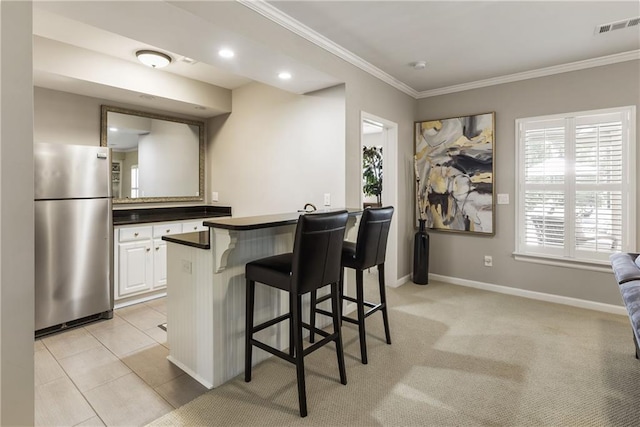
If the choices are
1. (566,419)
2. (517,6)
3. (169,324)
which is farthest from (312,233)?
(517,6)

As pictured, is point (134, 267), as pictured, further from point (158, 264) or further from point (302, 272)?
point (302, 272)

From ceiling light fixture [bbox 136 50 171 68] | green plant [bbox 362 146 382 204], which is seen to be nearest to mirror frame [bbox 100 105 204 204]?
ceiling light fixture [bbox 136 50 171 68]

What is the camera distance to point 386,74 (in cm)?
376

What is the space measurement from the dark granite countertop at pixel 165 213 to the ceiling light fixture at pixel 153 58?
1638 mm

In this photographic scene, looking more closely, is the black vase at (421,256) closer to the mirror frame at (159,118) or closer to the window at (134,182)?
the mirror frame at (159,118)

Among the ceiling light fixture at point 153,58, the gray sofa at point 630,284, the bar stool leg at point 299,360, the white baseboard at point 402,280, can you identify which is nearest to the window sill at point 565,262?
the gray sofa at point 630,284

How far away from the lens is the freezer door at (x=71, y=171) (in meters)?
2.79

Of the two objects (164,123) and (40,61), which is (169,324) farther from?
(164,123)

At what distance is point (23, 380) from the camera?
1.08 m

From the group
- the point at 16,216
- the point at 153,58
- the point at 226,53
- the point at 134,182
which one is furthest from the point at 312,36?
the point at 134,182

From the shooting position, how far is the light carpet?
71.6 inches

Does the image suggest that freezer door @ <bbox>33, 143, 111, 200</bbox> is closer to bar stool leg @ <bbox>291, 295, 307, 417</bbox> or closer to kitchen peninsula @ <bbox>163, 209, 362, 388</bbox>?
kitchen peninsula @ <bbox>163, 209, 362, 388</bbox>

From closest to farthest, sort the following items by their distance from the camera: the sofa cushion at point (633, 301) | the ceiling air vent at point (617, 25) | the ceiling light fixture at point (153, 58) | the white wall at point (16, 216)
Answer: the white wall at point (16, 216), the sofa cushion at point (633, 301), the ceiling air vent at point (617, 25), the ceiling light fixture at point (153, 58)

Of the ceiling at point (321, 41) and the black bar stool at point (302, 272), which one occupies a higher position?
the ceiling at point (321, 41)
